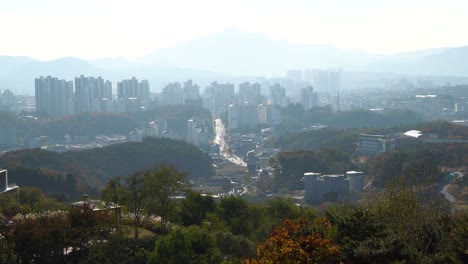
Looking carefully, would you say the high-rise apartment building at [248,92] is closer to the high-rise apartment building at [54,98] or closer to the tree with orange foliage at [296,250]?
the high-rise apartment building at [54,98]

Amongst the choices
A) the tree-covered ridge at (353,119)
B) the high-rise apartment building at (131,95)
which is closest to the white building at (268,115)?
the tree-covered ridge at (353,119)

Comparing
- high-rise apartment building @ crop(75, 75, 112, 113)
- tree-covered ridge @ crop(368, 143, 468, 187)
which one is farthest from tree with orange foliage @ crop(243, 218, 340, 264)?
high-rise apartment building @ crop(75, 75, 112, 113)

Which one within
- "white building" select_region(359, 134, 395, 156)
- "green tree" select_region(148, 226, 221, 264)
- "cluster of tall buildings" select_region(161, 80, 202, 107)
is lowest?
"white building" select_region(359, 134, 395, 156)

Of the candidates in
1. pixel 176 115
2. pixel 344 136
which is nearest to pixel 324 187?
pixel 344 136

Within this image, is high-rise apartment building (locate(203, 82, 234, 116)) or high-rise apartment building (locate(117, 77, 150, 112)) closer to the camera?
high-rise apartment building (locate(117, 77, 150, 112))

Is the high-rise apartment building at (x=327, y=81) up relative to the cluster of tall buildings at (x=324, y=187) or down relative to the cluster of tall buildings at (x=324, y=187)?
up

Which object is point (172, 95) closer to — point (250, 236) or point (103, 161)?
point (103, 161)

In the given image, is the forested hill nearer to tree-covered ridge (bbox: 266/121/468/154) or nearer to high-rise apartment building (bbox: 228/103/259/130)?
tree-covered ridge (bbox: 266/121/468/154)
